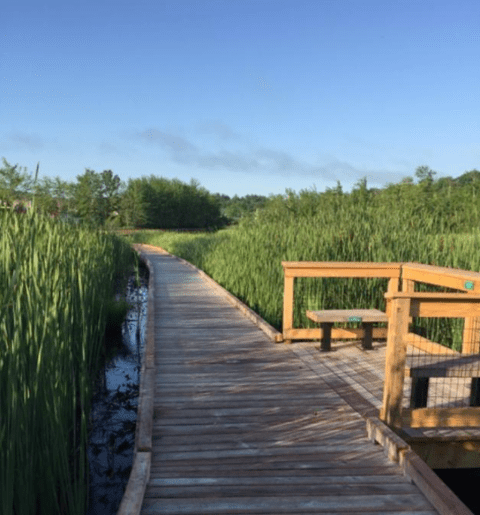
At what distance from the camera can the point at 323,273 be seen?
4.57 metres

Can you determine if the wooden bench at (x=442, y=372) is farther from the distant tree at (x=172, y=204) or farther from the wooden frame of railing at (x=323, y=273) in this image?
the distant tree at (x=172, y=204)

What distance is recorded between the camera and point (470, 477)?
331 centimetres

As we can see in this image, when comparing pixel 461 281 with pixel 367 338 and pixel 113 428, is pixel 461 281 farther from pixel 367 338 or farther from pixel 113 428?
pixel 113 428

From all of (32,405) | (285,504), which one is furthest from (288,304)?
(32,405)

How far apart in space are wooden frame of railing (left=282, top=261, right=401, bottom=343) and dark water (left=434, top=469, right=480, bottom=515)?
171cm

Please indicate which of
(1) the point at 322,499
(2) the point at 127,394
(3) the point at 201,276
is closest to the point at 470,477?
(1) the point at 322,499

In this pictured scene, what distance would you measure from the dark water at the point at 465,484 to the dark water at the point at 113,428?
6.71ft

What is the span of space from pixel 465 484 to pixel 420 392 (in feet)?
3.05

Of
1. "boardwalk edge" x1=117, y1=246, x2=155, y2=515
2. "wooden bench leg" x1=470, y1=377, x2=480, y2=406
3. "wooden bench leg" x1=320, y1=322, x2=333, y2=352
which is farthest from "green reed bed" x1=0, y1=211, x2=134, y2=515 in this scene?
"wooden bench leg" x1=320, y1=322, x2=333, y2=352

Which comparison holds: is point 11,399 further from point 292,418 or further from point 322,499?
point 292,418

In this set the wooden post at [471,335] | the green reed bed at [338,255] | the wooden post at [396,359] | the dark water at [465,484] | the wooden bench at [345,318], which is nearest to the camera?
the wooden post at [396,359]

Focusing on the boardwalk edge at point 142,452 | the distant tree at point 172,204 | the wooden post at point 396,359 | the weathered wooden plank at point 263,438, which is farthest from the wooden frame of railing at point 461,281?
the distant tree at point 172,204

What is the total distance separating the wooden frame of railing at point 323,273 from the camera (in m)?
4.52

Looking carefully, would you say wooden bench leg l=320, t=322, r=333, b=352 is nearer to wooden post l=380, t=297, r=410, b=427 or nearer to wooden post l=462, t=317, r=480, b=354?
wooden post l=462, t=317, r=480, b=354
